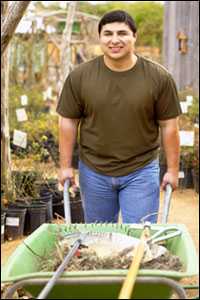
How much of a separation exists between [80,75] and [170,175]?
0.66 meters

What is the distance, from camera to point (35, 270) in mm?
2213

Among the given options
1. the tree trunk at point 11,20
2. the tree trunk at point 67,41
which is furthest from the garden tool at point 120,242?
the tree trunk at point 67,41

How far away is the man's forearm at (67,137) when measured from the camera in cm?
331

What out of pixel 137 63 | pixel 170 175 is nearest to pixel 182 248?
pixel 170 175

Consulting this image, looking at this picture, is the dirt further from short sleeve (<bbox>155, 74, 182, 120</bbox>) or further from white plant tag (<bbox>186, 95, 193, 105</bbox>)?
white plant tag (<bbox>186, 95, 193, 105</bbox>)

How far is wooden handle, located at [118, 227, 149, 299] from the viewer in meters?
1.74

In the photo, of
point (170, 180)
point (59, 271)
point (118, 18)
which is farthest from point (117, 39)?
Result: point (59, 271)

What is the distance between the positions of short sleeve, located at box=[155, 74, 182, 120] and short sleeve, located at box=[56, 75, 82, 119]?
0.39 m

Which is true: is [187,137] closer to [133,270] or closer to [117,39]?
[117,39]

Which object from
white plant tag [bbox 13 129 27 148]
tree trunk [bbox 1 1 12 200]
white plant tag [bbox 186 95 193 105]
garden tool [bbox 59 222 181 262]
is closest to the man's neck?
garden tool [bbox 59 222 181 262]

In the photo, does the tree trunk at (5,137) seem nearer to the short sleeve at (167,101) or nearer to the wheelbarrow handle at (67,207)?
the wheelbarrow handle at (67,207)

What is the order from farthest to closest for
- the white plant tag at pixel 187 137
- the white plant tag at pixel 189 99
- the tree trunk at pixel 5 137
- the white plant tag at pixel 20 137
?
the white plant tag at pixel 189 99
the white plant tag at pixel 187 137
the white plant tag at pixel 20 137
the tree trunk at pixel 5 137

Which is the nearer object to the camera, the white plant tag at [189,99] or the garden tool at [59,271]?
the garden tool at [59,271]

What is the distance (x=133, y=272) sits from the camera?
1.88 meters
